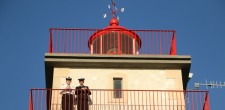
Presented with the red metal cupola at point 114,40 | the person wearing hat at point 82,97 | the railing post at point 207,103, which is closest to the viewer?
the person wearing hat at point 82,97

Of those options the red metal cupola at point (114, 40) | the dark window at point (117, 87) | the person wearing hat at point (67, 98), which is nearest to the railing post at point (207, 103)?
the dark window at point (117, 87)

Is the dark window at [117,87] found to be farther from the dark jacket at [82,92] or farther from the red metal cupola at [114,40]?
the red metal cupola at [114,40]

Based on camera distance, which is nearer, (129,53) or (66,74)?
(66,74)

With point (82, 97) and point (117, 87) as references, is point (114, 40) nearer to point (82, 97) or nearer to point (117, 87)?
point (117, 87)

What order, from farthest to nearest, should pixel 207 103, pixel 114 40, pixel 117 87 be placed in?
pixel 114 40 < pixel 117 87 < pixel 207 103

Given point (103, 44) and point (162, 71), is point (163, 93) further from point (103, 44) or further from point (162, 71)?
point (103, 44)

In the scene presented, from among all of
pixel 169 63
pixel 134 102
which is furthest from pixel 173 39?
pixel 134 102

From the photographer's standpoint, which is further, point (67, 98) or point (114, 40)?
point (114, 40)

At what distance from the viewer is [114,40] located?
27.7 meters

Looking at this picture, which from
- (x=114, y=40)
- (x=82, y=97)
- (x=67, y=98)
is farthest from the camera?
(x=114, y=40)

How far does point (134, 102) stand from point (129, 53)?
294 centimetres

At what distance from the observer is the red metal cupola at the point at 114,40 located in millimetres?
27719

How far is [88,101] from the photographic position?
80.9 feet

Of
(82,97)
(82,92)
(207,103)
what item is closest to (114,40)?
(82,92)
